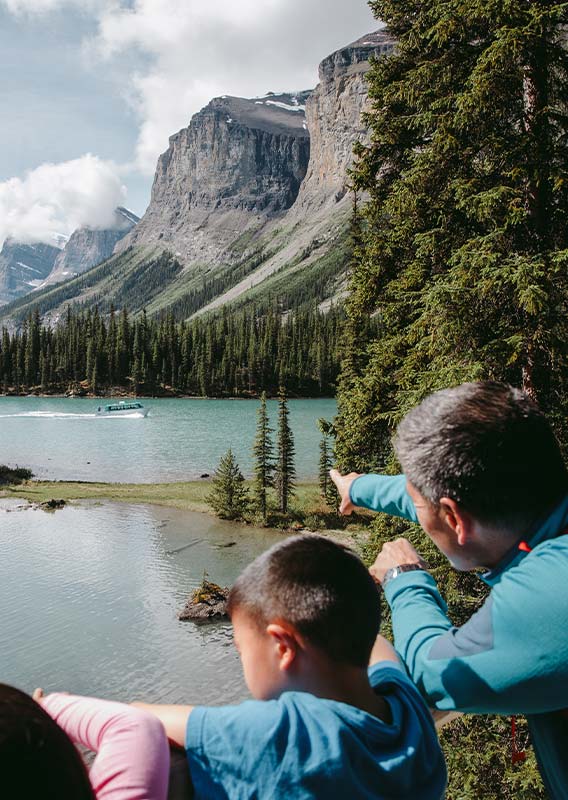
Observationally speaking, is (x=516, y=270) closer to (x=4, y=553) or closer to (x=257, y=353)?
(x=4, y=553)

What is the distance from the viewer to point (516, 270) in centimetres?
708

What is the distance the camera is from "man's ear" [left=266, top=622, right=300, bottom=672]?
5.60ft

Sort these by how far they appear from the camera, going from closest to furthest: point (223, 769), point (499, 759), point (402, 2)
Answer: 1. point (223, 769)
2. point (499, 759)
3. point (402, 2)

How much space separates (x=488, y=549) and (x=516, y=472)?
298mm

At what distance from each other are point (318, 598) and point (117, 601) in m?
23.5

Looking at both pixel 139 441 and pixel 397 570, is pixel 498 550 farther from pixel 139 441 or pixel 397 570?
pixel 139 441

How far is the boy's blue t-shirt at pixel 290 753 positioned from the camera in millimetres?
1527

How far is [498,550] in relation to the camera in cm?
204

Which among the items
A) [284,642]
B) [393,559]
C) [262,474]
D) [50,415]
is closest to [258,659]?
[284,642]

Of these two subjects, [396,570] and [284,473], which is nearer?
[396,570]

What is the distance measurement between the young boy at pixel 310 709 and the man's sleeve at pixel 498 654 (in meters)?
0.16

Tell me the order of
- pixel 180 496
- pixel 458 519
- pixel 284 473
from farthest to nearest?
pixel 180 496, pixel 284 473, pixel 458 519

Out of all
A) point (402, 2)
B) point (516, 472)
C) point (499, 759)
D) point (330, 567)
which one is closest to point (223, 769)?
point (330, 567)

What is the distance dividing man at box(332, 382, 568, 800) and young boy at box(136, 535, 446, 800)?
0.69 feet
